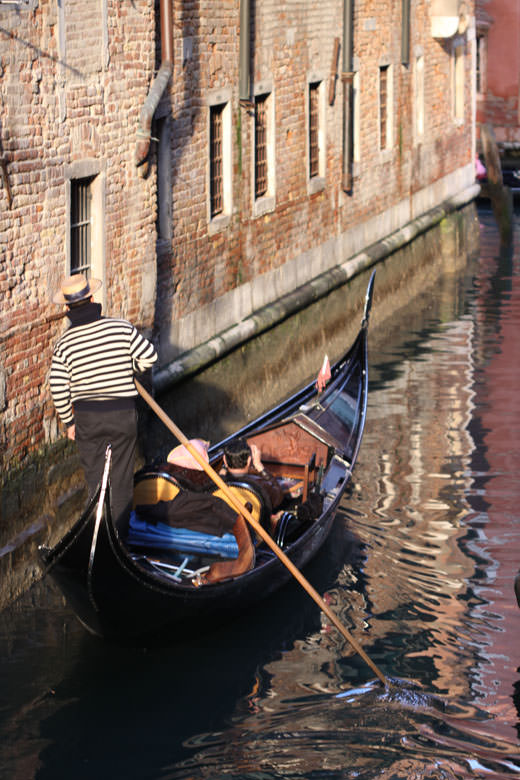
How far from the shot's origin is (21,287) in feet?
24.8

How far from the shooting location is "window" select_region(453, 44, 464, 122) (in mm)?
22031

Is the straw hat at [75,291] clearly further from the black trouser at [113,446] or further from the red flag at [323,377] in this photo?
the red flag at [323,377]

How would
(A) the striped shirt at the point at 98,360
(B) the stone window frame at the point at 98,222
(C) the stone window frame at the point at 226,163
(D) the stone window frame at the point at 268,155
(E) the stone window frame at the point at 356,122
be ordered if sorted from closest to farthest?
(A) the striped shirt at the point at 98,360 → (B) the stone window frame at the point at 98,222 → (C) the stone window frame at the point at 226,163 → (D) the stone window frame at the point at 268,155 → (E) the stone window frame at the point at 356,122

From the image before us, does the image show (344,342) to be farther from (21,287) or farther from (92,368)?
(92,368)

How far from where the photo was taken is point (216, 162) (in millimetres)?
11523

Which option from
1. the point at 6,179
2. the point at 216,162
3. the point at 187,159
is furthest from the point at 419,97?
the point at 6,179

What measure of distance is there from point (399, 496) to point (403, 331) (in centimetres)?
600

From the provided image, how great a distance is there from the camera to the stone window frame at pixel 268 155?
12.3 m

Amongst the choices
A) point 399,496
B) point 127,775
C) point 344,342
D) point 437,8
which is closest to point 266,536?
point 127,775

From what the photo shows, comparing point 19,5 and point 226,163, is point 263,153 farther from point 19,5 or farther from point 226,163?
point 19,5

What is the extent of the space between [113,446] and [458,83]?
1701cm

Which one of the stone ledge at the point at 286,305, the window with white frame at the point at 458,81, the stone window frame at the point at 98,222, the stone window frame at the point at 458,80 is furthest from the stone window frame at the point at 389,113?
the stone window frame at the point at 98,222

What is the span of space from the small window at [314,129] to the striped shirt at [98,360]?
315 inches

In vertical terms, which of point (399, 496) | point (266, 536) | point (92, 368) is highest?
point (92, 368)
